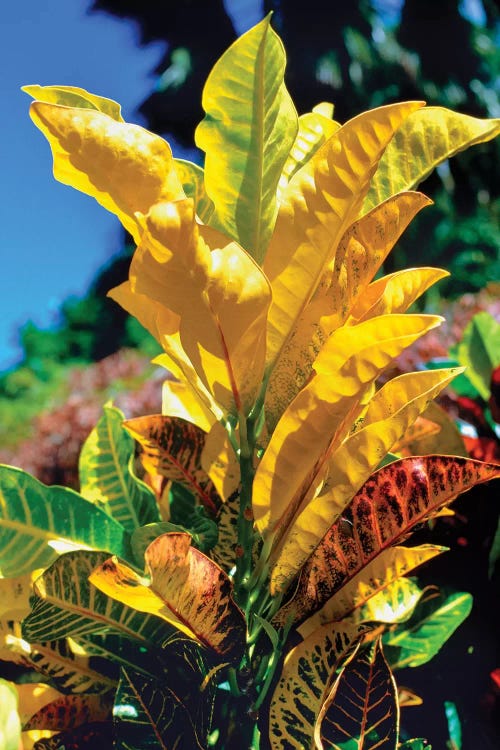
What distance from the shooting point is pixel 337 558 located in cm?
49

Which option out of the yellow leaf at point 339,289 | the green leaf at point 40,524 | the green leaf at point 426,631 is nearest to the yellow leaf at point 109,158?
the yellow leaf at point 339,289

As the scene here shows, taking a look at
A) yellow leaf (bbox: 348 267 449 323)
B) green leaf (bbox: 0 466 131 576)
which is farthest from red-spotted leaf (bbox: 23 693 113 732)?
yellow leaf (bbox: 348 267 449 323)

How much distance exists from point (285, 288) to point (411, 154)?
5.8 inches

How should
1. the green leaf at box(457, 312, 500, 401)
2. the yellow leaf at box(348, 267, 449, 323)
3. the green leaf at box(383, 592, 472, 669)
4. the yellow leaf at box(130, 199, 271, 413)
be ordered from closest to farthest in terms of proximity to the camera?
1. the yellow leaf at box(130, 199, 271, 413)
2. the yellow leaf at box(348, 267, 449, 323)
3. the green leaf at box(383, 592, 472, 669)
4. the green leaf at box(457, 312, 500, 401)

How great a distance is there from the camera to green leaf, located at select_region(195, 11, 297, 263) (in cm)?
45

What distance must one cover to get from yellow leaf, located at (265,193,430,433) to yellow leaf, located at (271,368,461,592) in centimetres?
6

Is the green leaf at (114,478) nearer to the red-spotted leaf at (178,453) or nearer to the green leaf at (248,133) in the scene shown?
the red-spotted leaf at (178,453)

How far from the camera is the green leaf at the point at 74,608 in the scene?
48 centimetres

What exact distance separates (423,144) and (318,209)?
116 millimetres

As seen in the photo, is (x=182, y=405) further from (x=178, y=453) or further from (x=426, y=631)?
(x=426, y=631)

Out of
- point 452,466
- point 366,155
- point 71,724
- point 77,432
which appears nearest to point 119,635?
point 71,724

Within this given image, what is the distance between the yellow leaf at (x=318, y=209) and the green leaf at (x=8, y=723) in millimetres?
304

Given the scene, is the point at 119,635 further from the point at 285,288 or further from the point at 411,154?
the point at 411,154

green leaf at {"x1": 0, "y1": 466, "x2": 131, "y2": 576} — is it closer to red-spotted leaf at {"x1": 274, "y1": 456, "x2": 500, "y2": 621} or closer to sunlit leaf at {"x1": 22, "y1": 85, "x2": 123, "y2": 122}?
red-spotted leaf at {"x1": 274, "y1": 456, "x2": 500, "y2": 621}
